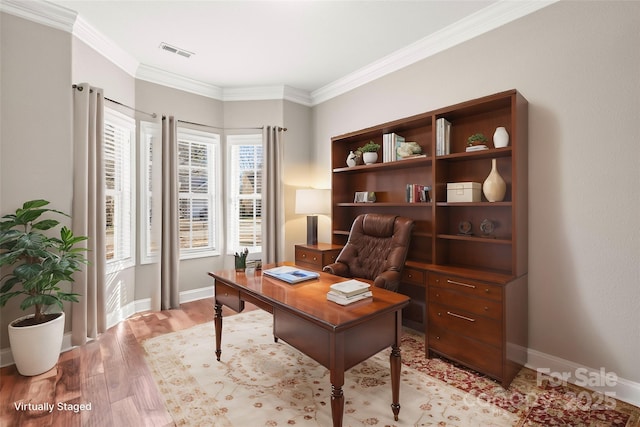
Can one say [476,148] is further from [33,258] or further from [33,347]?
[33,347]

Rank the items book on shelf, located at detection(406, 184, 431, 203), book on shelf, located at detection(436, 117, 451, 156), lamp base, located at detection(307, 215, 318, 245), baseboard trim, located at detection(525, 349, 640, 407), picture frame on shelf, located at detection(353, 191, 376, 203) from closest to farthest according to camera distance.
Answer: baseboard trim, located at detection(525, 349, 640, 407) → book on shelf, located at detection(436, 117, 451, 156) → book on shelf, located at detection(406, 184, 431, 203) → picture frame on shelf, located at detection(353, 191, 376, 203) → lamp base, located at detection(307, 215, 318, 245)

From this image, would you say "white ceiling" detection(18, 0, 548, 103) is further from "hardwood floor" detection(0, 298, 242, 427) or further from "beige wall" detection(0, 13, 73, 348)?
"hardwood floor" detection(0, 298, 242, 427)

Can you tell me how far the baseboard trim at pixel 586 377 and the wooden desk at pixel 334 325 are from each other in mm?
1324

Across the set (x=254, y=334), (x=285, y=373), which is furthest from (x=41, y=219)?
(x=285, y=373)

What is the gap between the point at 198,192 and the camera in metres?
4.20

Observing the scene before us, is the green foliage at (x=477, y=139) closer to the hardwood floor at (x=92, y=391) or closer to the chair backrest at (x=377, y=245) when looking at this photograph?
the chair backrest at (x=377, y=245)

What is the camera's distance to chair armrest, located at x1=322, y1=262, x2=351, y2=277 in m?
2.96

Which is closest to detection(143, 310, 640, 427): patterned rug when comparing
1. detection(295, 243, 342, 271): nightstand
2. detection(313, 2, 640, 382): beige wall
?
detection(313, 2, 640, 382): beige wall

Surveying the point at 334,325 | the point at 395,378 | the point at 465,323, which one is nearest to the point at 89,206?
the point at 334,325

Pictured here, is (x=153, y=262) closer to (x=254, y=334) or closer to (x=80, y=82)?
(x=254, y=334)

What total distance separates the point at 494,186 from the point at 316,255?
1979 mm

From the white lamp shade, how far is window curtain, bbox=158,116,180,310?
154cm

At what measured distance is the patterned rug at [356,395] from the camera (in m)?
1.80

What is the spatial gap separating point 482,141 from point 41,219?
372 centimetres
